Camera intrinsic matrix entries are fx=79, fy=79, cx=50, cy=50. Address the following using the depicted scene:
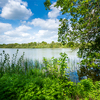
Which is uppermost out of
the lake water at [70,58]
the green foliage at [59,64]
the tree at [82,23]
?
the tree at [82,23]

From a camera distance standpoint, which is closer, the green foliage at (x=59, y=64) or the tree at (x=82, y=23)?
the green foliage at (x=59, y=64)

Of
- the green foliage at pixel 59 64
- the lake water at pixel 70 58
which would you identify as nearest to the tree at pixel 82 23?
the lake water at pixel 70 58

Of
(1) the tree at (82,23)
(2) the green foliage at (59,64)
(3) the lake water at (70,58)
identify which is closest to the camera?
(2) the green foliage at (59,64)

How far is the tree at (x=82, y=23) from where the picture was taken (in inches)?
187

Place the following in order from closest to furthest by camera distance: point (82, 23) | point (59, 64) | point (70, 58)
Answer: point (59, 64)
point (82, 23)
point (70, 58)

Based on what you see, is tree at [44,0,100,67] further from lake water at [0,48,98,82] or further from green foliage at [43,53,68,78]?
green foliage at [43,53,68,78]

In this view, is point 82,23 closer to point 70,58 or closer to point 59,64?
point 59,64

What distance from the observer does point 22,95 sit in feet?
8.35

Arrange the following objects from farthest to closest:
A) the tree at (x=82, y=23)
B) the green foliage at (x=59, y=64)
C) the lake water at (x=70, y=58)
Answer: the lake water at (x=70, y=58), the tree at (x=82, y=23), the green foliage at (x=59, y=64)

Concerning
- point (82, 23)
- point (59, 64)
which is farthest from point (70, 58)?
point (59, 64)

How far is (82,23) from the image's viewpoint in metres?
5.37

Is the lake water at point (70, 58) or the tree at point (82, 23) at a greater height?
the tree at point (82, 23)

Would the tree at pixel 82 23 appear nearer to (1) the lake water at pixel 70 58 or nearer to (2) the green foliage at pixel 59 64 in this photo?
(1) the lake water at pixel 70 58

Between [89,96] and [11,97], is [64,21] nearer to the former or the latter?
[89,96]
